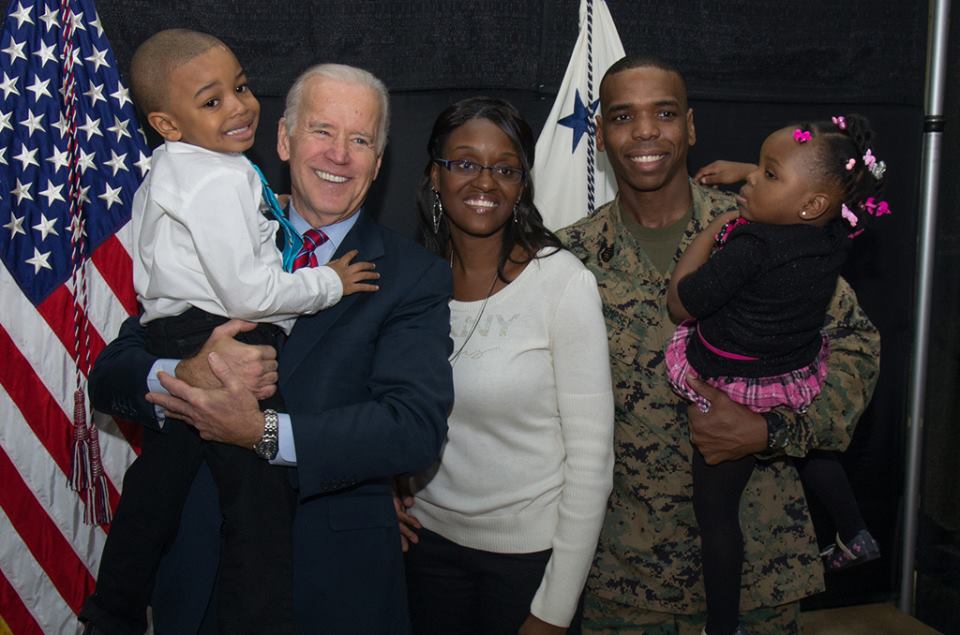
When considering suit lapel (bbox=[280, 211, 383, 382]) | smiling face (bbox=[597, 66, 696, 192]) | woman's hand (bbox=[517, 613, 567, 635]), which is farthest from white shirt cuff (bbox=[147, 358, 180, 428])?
smiling face (bbox=[597, 66, 696, 192])

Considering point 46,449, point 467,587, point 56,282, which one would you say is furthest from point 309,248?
point 46,449

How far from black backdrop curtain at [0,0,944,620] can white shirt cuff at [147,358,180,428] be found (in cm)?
161

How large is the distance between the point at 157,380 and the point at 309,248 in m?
0.46

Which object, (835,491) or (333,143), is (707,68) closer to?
(835,491)

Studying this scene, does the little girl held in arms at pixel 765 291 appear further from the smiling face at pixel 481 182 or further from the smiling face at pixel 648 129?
the smiling face at pixel 481 182

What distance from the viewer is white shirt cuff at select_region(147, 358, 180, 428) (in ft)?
5.90

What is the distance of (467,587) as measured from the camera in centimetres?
216

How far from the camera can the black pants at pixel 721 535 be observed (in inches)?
83.4

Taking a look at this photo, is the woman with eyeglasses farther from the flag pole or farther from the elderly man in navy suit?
the flag pole

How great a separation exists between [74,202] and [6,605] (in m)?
1.41

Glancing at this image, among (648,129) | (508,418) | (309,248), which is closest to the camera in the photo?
(309,248)

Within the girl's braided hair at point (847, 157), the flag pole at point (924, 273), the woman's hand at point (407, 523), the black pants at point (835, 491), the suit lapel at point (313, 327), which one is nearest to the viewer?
the suit lapel at point (313, 327)

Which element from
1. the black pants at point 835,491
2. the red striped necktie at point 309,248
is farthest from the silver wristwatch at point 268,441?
the black pants at point 835,491

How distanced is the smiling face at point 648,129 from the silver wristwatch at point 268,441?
124 cm
